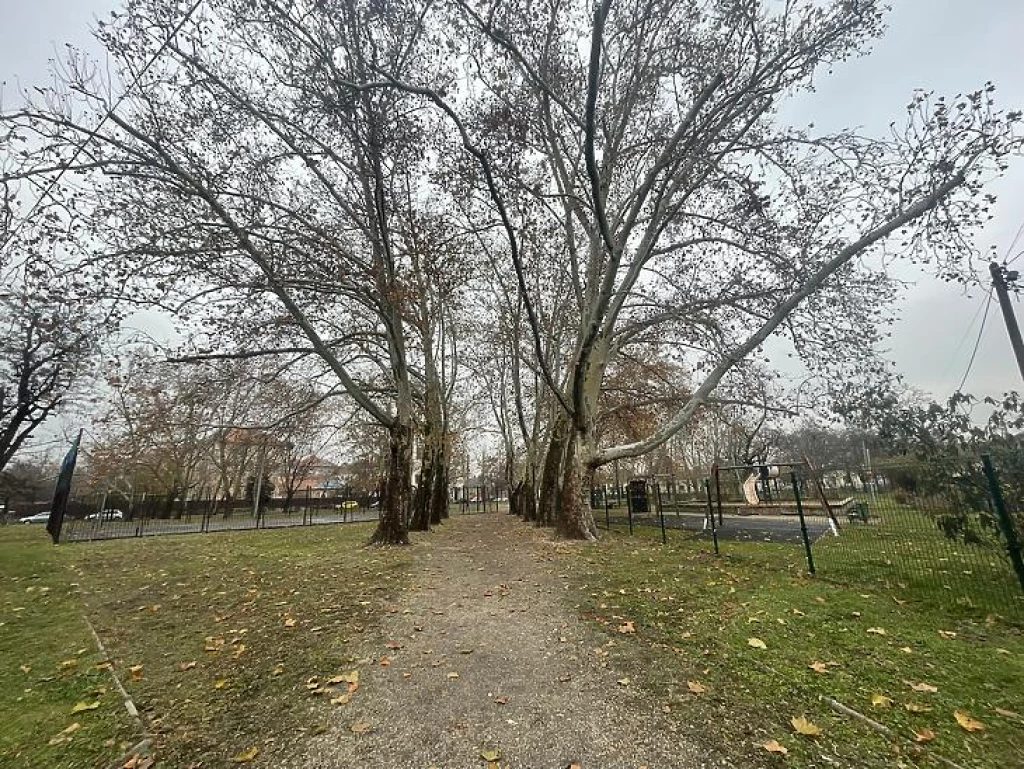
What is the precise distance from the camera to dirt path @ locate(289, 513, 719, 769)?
2777mm

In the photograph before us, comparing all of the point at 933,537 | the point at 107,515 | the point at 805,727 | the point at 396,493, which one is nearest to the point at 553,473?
the point at 396,493

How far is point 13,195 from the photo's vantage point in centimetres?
638

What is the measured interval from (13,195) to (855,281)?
1460 cm

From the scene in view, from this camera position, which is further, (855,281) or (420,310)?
(420,310)

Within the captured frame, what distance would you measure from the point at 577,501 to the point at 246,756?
30.1 feet

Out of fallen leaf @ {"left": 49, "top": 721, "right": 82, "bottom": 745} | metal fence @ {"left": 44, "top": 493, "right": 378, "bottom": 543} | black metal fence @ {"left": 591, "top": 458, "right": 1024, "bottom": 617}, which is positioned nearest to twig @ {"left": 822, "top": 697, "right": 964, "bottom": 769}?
black metal fence @ {"left": 591, "top": 458, "right": 1024, "bottom": 617}

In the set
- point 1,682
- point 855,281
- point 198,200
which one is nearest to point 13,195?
point 198,200

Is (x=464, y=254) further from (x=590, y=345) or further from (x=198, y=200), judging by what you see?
(x=198, y=200)

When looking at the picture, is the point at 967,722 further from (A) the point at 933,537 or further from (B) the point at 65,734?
(B) the point at 65,734

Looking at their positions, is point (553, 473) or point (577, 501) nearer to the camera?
point (577, 501)

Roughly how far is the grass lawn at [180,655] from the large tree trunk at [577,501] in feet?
14.5

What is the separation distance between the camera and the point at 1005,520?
16.7 feet

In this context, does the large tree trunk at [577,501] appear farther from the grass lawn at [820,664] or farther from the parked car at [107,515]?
the parked car at [107,515]

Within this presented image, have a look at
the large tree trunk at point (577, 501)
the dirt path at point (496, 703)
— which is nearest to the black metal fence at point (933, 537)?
the dirt path at point (496, 703)
